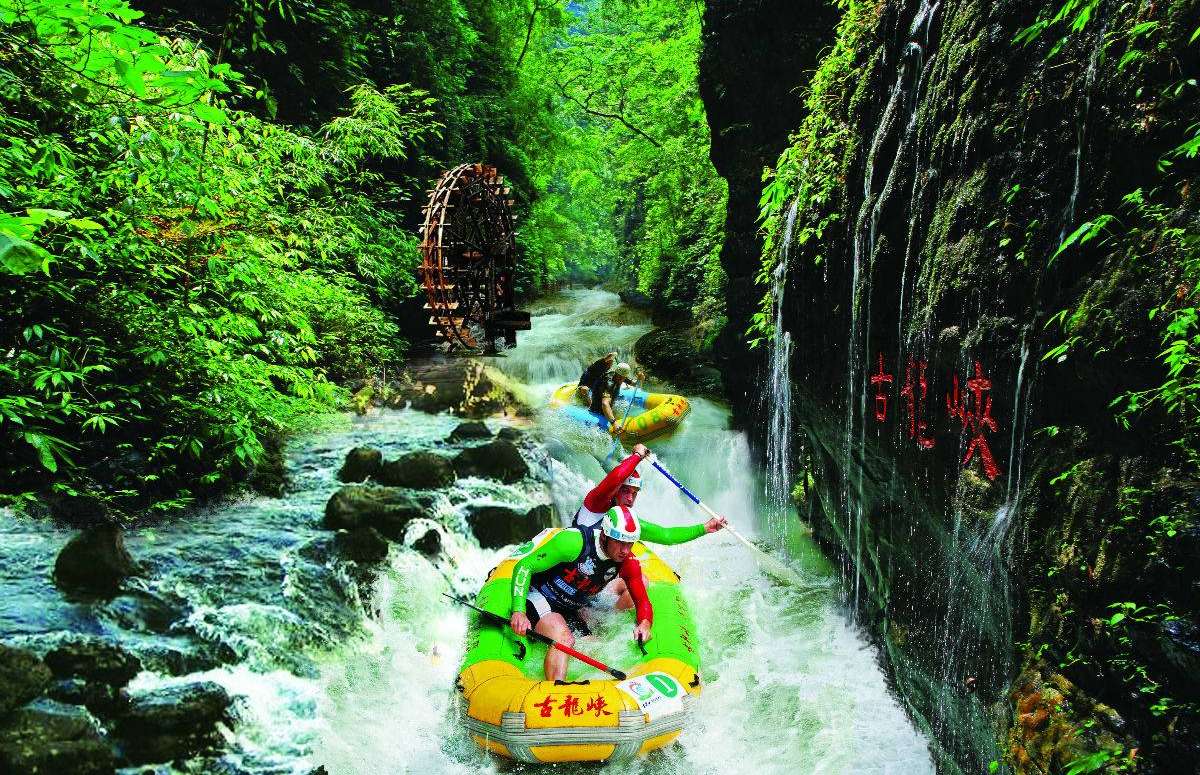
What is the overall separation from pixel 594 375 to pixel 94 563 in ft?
22.9

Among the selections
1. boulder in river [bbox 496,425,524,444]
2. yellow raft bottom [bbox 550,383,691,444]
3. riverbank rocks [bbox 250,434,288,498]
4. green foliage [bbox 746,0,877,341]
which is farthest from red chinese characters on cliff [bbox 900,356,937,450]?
A: riverbank rocks [bbox 250,434,288,498]

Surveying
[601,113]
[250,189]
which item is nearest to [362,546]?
[250,189]

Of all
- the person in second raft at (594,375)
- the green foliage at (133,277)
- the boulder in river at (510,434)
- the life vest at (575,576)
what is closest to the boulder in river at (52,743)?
the green foliage at (133,277)

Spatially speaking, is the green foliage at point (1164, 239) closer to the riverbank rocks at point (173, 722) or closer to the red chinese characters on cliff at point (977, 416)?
the red chinese characters on cliff at point (977, 416)

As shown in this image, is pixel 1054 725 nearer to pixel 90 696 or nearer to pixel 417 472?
pixel 90 696

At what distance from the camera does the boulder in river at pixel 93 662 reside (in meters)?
4.14

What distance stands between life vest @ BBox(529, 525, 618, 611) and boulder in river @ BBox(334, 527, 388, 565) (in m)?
1.88

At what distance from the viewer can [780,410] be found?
7.68 metres

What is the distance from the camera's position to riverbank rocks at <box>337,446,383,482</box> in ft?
26.6

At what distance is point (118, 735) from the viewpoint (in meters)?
3.98

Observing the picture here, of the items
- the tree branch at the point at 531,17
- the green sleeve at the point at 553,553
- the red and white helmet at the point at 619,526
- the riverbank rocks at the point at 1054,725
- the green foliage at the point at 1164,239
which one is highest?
the tree branch at the point at 531,17

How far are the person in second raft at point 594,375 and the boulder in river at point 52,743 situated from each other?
25.2 ft

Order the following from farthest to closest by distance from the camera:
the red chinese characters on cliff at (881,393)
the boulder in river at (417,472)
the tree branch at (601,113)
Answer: the tree branch at (601,113), the boulder in river at (417,472), the red chinese characters on cliff at (881,393)

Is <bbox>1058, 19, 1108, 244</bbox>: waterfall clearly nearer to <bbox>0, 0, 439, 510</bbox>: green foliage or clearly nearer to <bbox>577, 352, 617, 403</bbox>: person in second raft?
<bbox>0, 0, 439, 510</bbox>: green foliage
